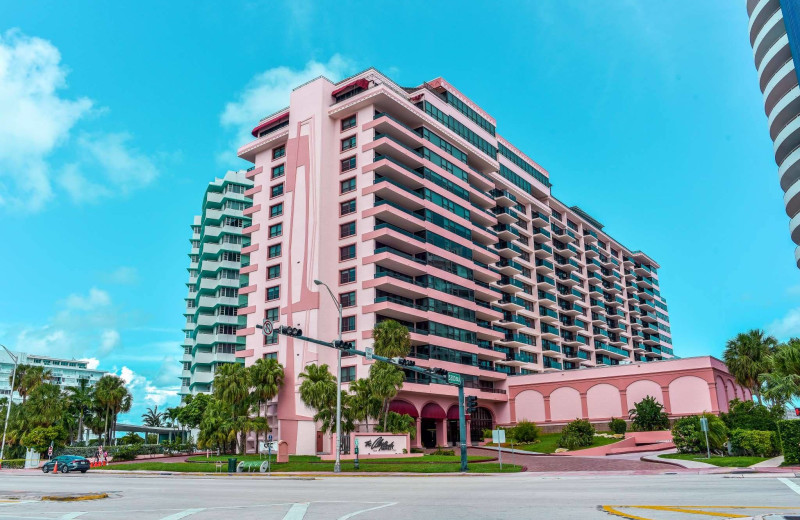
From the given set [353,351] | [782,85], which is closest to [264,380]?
[353,351]

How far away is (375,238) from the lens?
65812mm

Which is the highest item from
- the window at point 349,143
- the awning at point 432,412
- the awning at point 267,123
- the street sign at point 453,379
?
the awning at point 267,123

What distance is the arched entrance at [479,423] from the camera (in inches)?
3054

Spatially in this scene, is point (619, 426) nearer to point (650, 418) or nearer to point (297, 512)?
point (650, 418)

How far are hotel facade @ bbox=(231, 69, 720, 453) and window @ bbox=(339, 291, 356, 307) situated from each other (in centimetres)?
16

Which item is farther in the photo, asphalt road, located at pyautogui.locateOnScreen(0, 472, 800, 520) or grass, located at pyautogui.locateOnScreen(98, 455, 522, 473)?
grass, located at pyautogui.locateOnScreen(98, 455, 522, 473)

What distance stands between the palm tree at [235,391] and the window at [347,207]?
1988cm

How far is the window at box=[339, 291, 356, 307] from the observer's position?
6562cm

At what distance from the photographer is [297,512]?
16.1 metres

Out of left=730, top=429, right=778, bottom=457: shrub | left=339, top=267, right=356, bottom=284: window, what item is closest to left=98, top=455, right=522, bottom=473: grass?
left=730, top=429, right=778, bottom=457: shrub

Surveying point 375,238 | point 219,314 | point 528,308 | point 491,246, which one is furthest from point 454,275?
point 219,314

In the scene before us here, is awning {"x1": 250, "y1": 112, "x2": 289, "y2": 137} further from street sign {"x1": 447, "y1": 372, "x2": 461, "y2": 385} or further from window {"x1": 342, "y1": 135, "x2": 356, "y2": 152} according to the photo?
street sign {"x1": 447, "y1": 372, "x2": 461, "y2": 385}

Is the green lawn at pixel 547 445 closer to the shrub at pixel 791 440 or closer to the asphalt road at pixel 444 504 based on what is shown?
the shrub at pixel 791 440

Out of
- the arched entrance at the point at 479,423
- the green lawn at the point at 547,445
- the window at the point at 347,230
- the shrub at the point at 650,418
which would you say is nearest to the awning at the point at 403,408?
the green lawn at the point at 547,445
